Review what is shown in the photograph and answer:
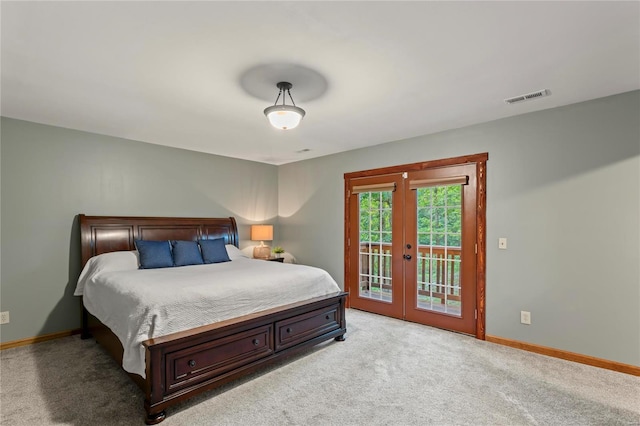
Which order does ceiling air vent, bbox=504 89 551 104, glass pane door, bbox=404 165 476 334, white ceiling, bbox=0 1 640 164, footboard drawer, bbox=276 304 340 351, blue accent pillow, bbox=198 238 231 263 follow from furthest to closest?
1. blue accent pillow, bbox=198 238 231 263
2. glass pane door, bbox=404 165 476 334
3. footboard drawer, bbox=276 304 340 351
4. ceiling air vent, bbox=504 89 551 104
5. white ceiling, bbox=0 1 640 164

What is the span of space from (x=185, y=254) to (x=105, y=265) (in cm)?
85

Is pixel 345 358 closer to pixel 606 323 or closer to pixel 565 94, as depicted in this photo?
pixel 606 323

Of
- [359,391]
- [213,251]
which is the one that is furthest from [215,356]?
[213,251]

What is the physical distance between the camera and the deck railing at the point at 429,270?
3918 mm

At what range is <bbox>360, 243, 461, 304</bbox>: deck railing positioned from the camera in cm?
392

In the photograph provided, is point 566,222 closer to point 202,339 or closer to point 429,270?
point 429,270

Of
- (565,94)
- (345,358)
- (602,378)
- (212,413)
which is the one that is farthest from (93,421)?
(565,94)

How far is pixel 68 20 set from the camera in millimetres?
1818

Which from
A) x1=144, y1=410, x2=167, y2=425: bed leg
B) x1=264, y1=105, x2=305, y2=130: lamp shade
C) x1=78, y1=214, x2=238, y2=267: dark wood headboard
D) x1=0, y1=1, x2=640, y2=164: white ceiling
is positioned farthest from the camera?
x1=78, y1=214, x2=238, y2=267: dark wood headboard

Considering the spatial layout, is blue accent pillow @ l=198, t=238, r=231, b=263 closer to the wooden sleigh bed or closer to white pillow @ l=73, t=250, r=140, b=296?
the wooden sleigh bed

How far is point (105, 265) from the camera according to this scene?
3545mm

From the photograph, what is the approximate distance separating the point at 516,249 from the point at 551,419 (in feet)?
5.51

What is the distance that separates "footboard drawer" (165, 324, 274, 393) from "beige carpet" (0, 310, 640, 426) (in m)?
0.17

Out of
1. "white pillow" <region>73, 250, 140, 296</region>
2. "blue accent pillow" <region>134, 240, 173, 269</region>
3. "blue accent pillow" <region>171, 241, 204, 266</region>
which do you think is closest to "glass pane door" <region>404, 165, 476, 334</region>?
"blue accent pillow" <region>171, 241, 204, 266</region>
